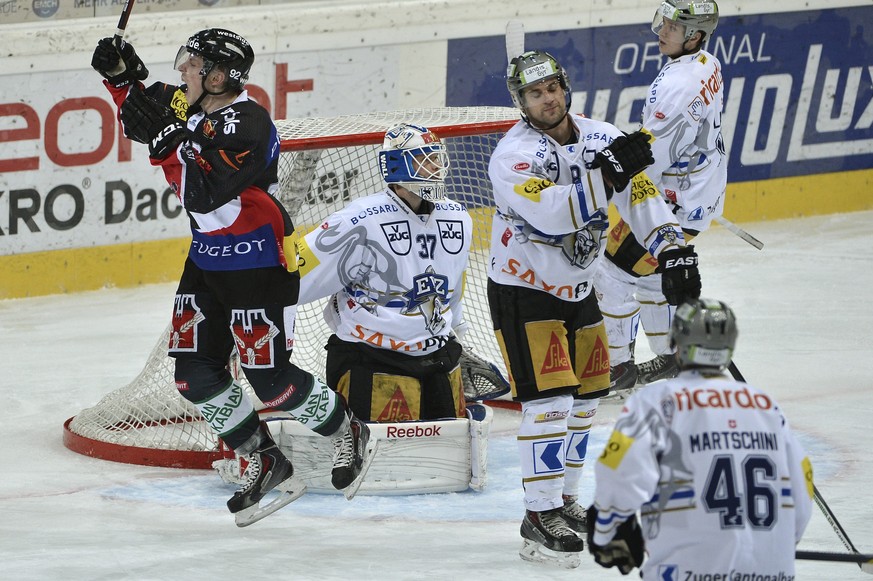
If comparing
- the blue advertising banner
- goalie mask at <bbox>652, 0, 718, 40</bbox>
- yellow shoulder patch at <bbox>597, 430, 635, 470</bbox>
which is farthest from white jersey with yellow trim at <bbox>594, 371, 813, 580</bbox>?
the blue advertising banner

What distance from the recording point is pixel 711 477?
289 centimetres

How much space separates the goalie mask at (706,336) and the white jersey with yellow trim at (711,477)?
6 cm

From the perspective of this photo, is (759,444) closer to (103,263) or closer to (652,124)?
(652,124)

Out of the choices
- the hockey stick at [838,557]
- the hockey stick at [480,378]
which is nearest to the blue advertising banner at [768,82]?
the hockey stick at [480,378]

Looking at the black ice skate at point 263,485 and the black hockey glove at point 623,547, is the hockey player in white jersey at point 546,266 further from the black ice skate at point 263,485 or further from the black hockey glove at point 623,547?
the black hockey glove at point 623,547

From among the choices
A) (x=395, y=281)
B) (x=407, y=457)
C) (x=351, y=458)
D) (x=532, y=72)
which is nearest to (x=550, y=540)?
(x=351, y=458)

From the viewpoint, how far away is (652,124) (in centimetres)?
609

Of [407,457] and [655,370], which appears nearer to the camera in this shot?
[407,457]

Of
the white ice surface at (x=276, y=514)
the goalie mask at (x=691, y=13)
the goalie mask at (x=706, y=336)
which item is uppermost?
the goalie mask at (x=691, y=13)

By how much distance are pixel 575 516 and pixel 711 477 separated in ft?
5.58

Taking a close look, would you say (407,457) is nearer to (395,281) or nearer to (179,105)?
(395,281)

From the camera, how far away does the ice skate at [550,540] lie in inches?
170

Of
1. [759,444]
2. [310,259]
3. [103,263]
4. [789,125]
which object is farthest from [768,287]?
[759,444]

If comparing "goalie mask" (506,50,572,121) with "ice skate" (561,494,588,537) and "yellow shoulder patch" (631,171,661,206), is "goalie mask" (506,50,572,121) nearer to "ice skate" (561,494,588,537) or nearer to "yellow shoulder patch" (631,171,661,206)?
"yellow shoulder patch" (631,171,661,206)
